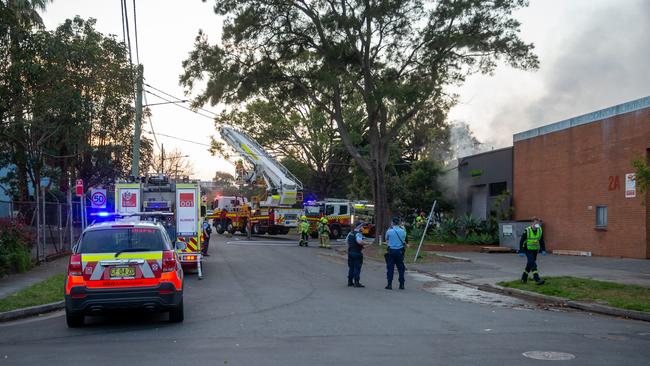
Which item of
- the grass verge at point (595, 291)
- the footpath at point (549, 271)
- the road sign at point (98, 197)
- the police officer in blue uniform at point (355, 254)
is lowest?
the footpath at point (549, 271)

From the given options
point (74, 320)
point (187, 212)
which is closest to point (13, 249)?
point (187, 212)

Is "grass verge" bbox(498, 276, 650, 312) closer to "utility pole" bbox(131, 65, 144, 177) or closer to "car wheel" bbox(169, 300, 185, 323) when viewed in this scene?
"car wheel" bbox(169, 300, 185, 323)

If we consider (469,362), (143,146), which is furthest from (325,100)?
(469,362)

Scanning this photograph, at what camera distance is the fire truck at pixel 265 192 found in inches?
1594

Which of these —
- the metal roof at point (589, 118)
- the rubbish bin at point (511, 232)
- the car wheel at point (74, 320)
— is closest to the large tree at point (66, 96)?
the car wheel at point (74, 320)

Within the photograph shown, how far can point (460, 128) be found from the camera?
59.4 meters

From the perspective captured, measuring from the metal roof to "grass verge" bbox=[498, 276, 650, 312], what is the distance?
9.92 metres

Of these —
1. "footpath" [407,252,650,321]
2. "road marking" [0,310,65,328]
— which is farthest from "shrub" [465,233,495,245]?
"road marking" [0,310,65,328]

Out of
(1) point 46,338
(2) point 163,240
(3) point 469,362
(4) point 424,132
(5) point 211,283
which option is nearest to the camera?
(3) point 469,362

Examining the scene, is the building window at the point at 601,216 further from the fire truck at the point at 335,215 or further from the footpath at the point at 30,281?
the footpath at the point at 30,281

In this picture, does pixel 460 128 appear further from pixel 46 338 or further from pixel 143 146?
pixel 46 338

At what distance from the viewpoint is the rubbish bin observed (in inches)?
1163

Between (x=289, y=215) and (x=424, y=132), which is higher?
(x=424, y=132)

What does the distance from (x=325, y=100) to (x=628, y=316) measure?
24.8 meters
